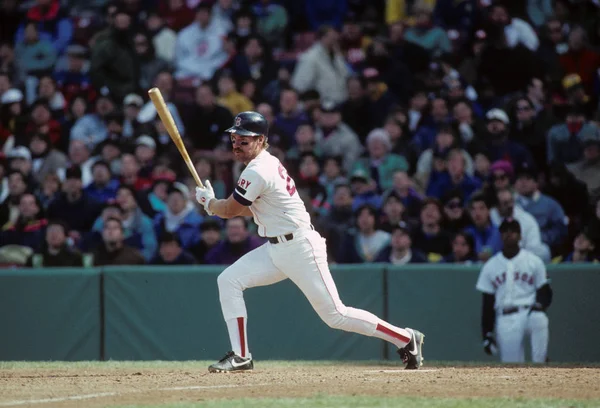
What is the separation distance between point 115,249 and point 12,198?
206cm

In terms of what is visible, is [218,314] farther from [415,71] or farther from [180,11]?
[180,11]

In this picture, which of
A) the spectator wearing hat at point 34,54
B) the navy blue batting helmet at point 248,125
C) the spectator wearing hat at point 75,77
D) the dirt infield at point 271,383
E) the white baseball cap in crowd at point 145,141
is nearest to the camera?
the dirt infield at point 271,383

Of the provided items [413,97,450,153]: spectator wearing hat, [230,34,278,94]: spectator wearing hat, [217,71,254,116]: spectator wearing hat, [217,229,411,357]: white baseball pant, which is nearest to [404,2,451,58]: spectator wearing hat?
[413,97,450,153]: spectator wearing hat

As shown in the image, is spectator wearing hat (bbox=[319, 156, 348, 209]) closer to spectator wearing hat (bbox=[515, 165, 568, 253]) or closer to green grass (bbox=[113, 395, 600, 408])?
spectator wearing hat (bbox=[515, 165, 568, 253])

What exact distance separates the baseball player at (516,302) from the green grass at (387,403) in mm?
4218

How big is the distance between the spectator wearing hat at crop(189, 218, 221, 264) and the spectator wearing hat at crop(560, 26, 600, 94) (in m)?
5.34

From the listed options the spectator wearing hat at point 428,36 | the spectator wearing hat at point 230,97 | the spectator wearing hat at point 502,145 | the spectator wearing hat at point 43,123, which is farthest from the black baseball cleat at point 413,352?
the spectator wearing hat at point 43,123

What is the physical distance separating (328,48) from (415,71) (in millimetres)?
1182

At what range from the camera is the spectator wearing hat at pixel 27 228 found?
13.0m

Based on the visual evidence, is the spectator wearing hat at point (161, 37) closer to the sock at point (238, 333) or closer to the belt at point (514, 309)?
the belt at point (514, 309)

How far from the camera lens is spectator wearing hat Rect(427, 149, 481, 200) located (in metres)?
13.0

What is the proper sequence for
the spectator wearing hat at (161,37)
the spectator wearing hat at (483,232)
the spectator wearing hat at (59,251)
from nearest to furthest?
1. the spectator wearing hat at (483,232)
2. the spectator wearing hat at (59,251)
3. the spectator wearing hat at (161,37)

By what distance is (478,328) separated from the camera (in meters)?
11.4

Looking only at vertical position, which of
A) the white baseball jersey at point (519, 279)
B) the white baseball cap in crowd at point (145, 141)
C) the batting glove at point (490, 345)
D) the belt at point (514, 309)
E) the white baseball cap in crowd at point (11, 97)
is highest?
the white baseball cap in crowd at point (11, 97)
